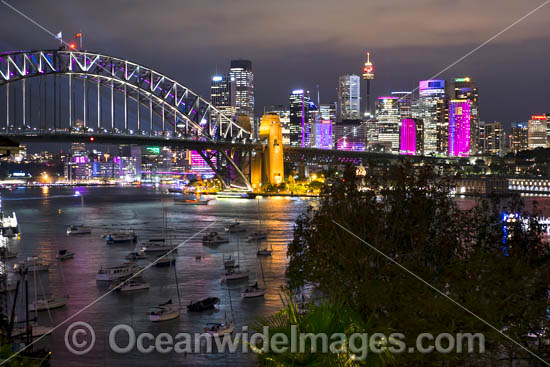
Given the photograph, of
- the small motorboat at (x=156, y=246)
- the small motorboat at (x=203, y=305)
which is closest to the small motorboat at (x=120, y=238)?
the small motorboat at (x=156, y=246)

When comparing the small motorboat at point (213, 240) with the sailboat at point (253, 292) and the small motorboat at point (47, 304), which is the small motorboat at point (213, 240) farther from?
the small motorboat at point (47, 304)

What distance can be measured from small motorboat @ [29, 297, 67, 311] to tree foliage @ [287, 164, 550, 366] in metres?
11.1

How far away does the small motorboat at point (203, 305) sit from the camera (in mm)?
23312

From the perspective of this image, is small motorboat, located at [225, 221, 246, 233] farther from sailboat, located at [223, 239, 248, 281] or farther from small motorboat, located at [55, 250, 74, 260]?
sailboat, located at [223, 239, 248, 281]

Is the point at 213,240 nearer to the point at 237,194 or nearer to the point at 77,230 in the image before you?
the point at 77,230

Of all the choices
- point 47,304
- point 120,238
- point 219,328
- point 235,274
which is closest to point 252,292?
point 235,274

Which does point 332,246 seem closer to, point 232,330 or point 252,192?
point 232,330

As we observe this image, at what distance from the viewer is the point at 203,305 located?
23.5 meters

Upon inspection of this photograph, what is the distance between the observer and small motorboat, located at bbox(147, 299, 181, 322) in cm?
2200

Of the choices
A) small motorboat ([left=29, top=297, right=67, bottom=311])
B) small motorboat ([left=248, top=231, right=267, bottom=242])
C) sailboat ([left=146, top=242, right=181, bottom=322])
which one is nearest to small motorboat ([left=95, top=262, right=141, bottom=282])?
small motorboat ([left=29, top=297, right=67, bottom=311])

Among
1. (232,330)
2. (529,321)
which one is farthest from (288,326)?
(232,330)

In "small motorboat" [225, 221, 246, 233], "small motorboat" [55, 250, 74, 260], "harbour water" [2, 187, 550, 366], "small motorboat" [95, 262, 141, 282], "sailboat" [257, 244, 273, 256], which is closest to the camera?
"harbour water" [2, 187, 550, 366]

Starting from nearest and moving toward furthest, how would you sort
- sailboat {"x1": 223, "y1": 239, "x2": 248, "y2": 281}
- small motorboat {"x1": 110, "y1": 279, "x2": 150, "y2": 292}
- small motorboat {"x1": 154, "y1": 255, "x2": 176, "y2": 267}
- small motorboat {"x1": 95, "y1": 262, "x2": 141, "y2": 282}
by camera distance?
small motorboat {"x1": 110, "y1": 279, "x2": 150, "y2": 292}
small motorboat {"x1": 95, "y1": 262, "x2": 141, "y2": 282}
sailboat {"x1": 223, "y1": 239, "x2": 248, "y2": 281}
small motorboat {"x1": 154, "y1": 255, "x2": 176, "y2": 267}

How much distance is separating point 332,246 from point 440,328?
519 cm
